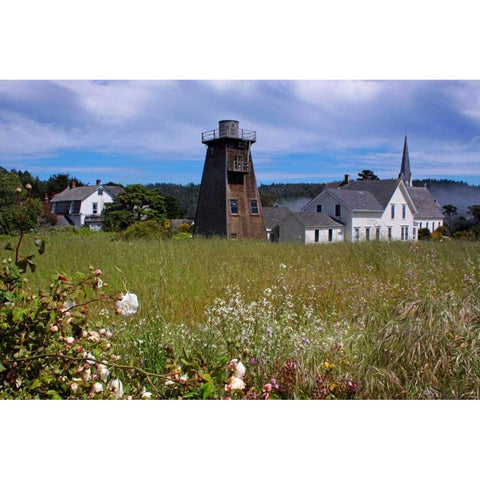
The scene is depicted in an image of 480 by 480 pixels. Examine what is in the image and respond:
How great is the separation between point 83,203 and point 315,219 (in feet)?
8.54

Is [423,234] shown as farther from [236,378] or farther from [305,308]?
[236,378]

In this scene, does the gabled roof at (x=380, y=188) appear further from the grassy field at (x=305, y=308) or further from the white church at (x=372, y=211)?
the grassy field at (x=305, y=308)

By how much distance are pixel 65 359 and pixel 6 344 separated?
11.7 inches

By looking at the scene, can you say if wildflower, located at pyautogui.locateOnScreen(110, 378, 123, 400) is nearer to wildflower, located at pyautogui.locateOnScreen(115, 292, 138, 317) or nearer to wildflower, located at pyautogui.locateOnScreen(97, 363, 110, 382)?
wildflower, located at pyautogui.locateOnScreen(97, 363, 110, 382)

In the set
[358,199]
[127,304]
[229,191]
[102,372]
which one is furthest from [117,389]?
[229,191]

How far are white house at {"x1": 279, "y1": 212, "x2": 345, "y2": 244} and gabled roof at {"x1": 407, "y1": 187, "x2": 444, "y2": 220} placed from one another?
81 centimetres

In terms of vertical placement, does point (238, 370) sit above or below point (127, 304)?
below

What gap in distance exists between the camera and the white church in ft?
14.4

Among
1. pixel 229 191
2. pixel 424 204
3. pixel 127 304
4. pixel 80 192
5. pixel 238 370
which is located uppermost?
pixel 229 191

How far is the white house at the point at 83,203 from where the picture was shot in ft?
13.0

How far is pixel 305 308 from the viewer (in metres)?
3.77

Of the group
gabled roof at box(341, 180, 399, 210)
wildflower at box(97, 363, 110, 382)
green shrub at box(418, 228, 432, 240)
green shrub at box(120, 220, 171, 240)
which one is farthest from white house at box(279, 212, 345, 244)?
wildflower at box(97, 363, 110, 382)

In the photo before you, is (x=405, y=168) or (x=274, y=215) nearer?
(x=405, y=168)

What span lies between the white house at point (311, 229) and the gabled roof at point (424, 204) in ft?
2.66
